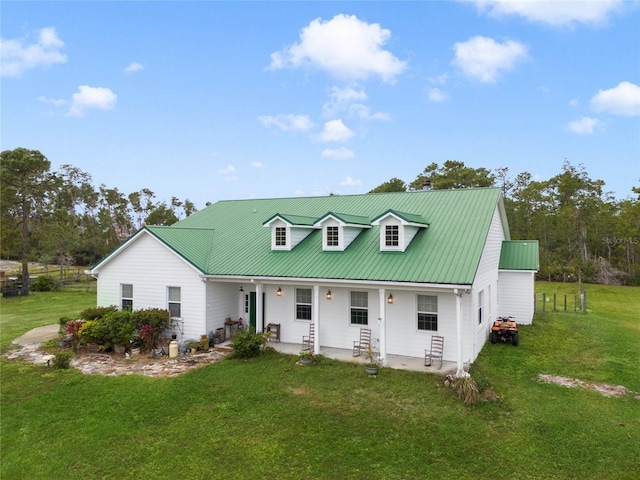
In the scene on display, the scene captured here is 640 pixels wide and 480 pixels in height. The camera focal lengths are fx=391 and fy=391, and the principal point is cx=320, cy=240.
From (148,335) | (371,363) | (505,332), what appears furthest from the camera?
(505,332)

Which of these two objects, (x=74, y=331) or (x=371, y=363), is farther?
(x=74, y=331)

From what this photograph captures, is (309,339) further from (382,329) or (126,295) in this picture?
(126,295)

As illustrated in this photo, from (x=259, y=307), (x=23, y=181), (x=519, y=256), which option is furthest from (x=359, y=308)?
(x=23, y=181)

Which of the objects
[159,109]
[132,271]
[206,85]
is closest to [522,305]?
[132,271]

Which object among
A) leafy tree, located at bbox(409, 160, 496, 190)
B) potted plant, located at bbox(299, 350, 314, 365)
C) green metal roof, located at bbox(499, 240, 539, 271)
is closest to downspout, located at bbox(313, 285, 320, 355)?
potted plant, located at bbox(299, 350, 314, 365)

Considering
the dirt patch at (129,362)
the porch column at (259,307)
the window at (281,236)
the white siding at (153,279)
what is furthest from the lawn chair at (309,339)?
the white siding at (153,279)

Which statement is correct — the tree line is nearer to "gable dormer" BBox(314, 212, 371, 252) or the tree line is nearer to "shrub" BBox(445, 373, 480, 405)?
"gable dormer" BBox(314, 212, 371, 252)

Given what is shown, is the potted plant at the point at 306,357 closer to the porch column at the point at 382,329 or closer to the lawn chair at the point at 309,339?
the lawn chair at the point at 309,339
